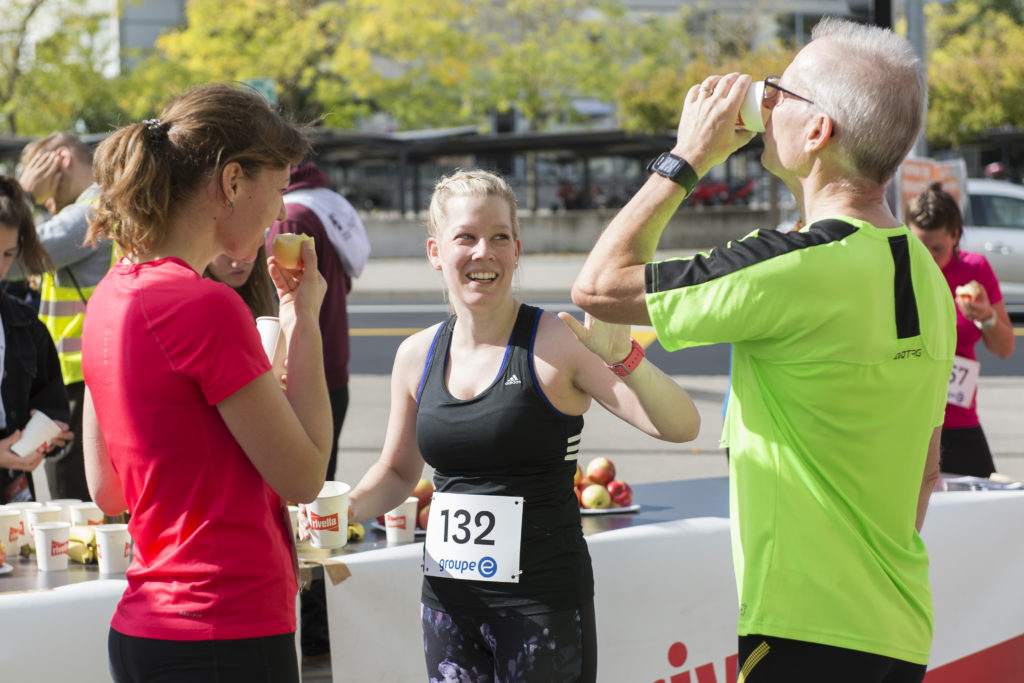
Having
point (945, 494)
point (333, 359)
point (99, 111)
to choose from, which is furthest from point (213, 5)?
point (945, 494)

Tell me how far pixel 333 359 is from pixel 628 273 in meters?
3.19

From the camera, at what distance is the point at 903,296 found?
190 cm

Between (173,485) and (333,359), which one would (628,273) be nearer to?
(173,485)

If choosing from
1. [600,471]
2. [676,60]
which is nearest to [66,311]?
[600,471]

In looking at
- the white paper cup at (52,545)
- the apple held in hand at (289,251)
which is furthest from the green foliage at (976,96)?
the apple held in hand at (289,251)

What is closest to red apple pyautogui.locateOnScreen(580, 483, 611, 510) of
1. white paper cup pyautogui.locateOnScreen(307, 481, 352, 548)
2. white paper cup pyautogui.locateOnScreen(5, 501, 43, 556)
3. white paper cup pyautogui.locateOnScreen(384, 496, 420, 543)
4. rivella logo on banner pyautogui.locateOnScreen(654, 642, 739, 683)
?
rivella logo on banner pyautogui.locateOnScreen(654, 642, 739, 683)

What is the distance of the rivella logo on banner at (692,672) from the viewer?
346 cm

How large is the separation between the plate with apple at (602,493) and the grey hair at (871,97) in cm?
197

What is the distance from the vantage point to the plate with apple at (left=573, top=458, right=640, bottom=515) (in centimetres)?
374

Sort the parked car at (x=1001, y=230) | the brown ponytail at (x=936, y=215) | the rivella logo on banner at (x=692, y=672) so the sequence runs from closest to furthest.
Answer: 1. the rivella logo on banner at (x=692, y=672)
2. the brown ponytail at (x=936, y=215)
3. the parked car at (x=1001, y=230)

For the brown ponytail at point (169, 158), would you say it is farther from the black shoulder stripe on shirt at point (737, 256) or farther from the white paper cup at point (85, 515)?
the white paper cup at point (85, 515)

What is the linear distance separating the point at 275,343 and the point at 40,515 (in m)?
1.19

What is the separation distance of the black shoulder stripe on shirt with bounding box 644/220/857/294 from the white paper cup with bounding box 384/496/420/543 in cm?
166

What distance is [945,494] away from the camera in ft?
12.4
